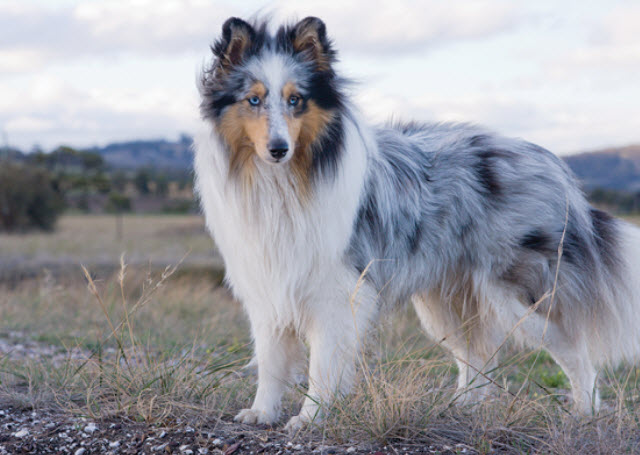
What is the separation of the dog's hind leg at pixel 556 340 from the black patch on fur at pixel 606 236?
61cm

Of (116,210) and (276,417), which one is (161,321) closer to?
(276,417)

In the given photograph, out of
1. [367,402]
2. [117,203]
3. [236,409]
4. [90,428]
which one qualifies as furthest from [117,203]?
[367,402]

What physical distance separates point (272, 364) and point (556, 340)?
2.13 meters

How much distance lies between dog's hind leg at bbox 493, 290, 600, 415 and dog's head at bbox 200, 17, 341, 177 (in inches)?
72.1

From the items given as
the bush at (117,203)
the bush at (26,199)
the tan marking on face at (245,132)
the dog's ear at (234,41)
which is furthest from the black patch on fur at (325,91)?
the bush at (117,203)

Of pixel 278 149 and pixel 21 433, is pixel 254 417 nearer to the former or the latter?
pixel 21 433

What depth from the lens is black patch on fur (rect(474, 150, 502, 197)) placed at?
4.50 meters

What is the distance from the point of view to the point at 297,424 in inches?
143

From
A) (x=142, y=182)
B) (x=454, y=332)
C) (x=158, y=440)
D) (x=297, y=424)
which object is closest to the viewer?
(x=158, y=440)

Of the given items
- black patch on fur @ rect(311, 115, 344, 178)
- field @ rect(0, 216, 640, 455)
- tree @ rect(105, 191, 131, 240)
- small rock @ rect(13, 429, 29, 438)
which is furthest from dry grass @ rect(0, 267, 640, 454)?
→ tree @ rect(105, 191, 131, 240)

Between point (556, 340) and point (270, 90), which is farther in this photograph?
point (556, 340)

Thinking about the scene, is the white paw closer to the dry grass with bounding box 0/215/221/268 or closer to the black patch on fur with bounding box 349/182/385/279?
the black patch on fur with bounding box 349/182/385/279

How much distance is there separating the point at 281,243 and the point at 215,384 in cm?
99

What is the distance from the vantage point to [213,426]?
11.9ft
